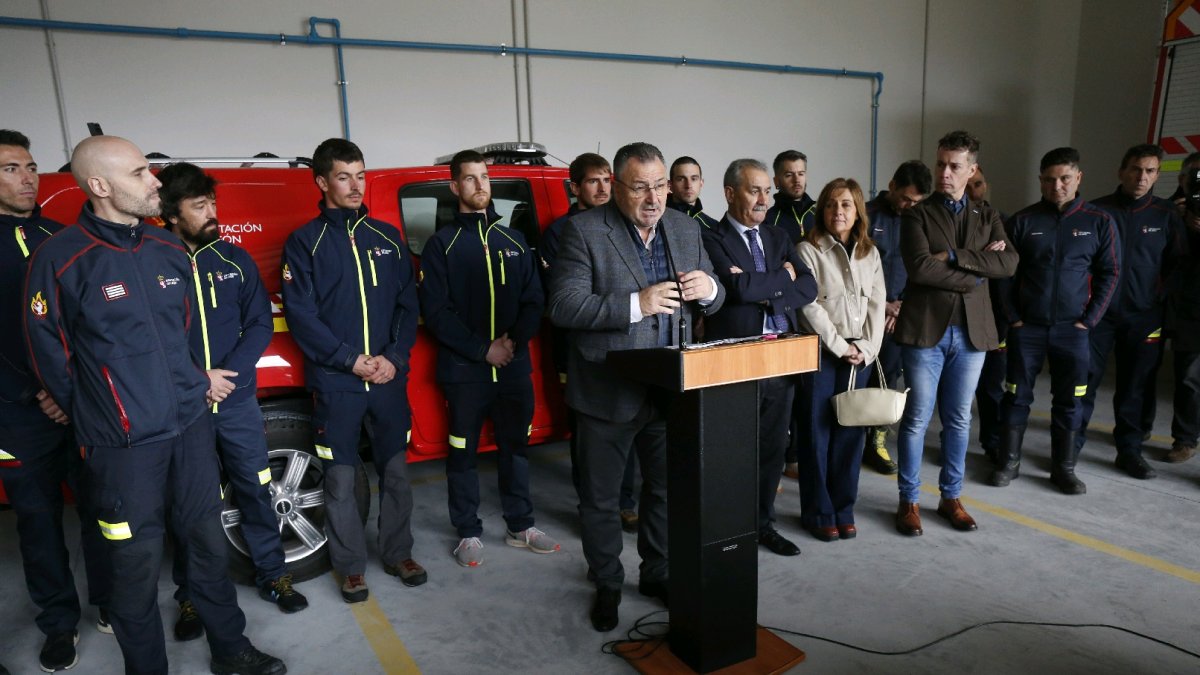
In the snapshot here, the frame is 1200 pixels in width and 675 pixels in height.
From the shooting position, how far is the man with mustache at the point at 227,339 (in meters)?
2.64

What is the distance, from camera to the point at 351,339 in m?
2.92

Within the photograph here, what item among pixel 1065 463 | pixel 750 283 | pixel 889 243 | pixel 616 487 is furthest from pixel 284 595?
pixel 1065 463

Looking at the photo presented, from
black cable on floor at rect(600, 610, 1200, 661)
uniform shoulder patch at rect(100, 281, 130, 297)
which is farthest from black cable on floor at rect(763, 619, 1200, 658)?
uniform shoulder patch at rect(100, 281, 130, 297)

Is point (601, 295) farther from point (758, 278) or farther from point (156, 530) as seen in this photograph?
point (156, 530)

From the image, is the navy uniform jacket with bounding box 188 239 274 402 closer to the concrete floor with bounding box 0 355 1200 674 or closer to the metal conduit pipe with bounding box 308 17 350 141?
the concrete floor with bounding box 0 355 1200 674

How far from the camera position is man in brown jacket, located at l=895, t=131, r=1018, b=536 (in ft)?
11.1

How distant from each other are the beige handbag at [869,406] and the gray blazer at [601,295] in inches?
38.7

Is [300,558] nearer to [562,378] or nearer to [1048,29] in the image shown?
[562,378]

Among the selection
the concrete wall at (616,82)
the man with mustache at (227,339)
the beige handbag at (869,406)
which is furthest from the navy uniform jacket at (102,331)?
the concrete wall at (616,82)

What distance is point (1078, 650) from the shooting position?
252cm

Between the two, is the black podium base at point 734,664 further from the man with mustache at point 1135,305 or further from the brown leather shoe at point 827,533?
the man with mustache at point 1135,305

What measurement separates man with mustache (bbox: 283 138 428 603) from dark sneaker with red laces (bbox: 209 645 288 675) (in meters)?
0.49

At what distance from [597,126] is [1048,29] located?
669 cm

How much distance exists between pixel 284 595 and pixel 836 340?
2.65m
